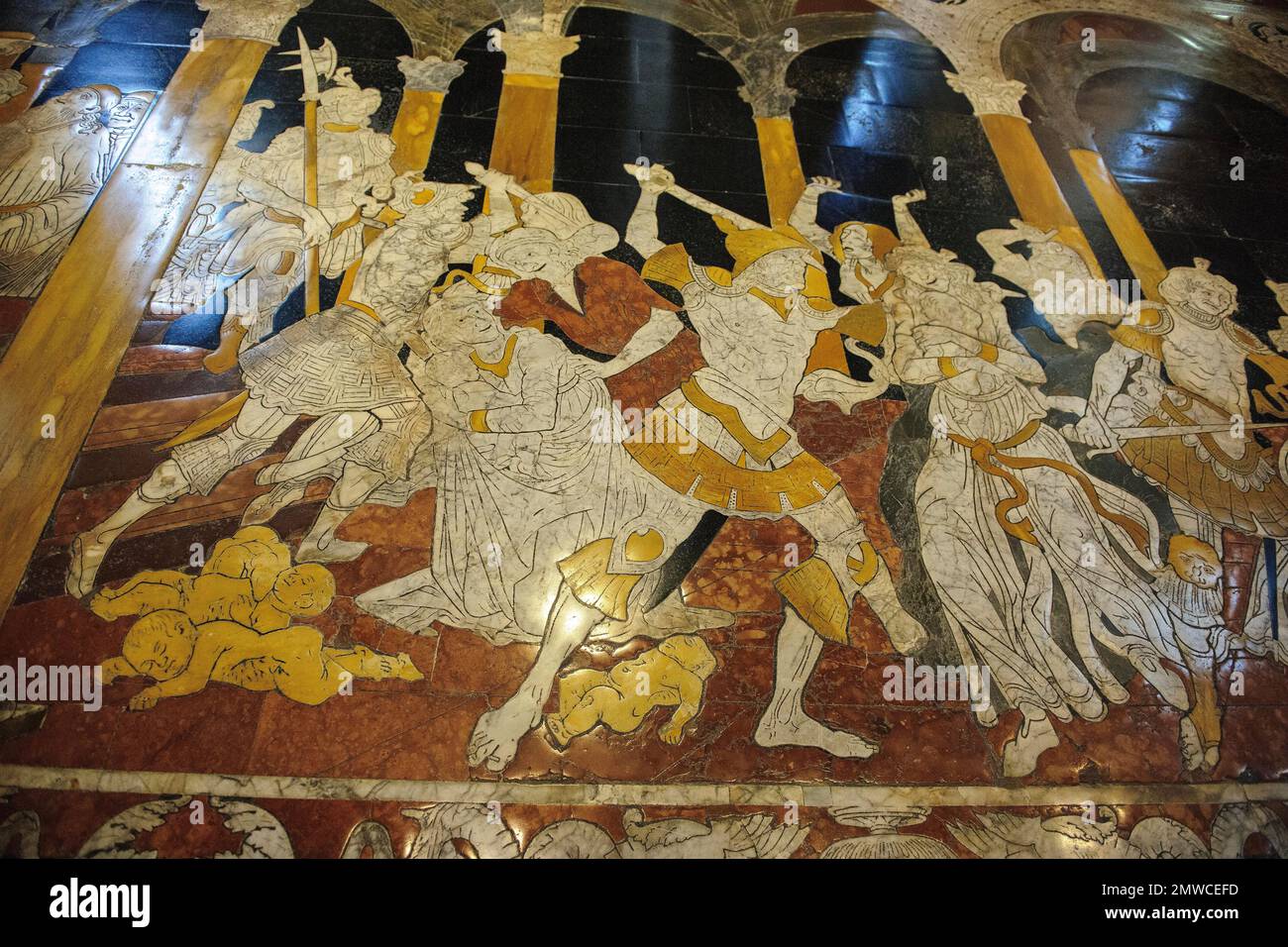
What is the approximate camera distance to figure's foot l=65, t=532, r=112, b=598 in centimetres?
372

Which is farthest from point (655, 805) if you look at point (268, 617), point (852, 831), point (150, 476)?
point (150, 476)

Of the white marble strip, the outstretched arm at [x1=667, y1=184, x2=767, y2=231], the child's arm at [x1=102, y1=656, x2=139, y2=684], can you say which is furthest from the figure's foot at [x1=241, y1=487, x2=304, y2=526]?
the outstretched arm at [x1=667, y1=184, x2=767, y2=231]

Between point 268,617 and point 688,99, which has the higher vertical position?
point 688,99

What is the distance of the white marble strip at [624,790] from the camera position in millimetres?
3324

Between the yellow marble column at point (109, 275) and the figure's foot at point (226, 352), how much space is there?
1.49 feet

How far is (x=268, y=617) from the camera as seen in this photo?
3742mm

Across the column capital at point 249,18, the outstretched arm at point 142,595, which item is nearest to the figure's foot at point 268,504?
the outstretched arm at point 142,595

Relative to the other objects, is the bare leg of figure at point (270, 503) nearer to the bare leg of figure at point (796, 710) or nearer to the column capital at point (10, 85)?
the bare leg of figure at point (796, 710)

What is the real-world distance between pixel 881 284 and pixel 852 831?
313cm

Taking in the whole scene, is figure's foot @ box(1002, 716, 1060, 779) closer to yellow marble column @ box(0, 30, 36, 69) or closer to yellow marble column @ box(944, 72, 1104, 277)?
yellow marble column @ box(944, 72, 1104, 277)

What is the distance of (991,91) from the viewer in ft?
21.7

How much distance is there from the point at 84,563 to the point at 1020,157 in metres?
6.13

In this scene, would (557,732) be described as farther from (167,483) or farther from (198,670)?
(167,483)

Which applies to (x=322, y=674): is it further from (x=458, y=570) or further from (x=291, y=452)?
(x=291, y=452)
